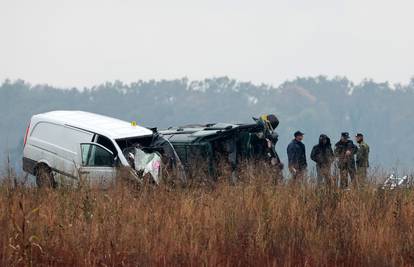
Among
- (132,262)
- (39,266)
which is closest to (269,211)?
(132,262)

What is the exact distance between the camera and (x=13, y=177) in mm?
11695

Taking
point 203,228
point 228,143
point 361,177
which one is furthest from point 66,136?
point 203,228

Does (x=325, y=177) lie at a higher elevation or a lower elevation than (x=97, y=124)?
lower

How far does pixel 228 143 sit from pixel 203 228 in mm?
9182

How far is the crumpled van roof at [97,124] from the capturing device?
19.5 meters

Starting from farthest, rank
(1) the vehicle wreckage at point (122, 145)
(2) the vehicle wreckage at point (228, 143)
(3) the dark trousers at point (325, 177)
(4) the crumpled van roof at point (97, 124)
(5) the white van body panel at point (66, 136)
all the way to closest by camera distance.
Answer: (2) the vehicle wreckage at point (228, 143) < (4) the crumpled van roof at point (97, 124) < (5) the white van body panel at point (66, 136) < (1) the vehicle wreckage at point (122, 145) < (3) the dark trousers at point (325, 177)

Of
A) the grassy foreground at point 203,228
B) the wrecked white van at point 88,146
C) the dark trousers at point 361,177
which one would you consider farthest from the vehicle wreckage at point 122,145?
the grassy foreground at point 203,228

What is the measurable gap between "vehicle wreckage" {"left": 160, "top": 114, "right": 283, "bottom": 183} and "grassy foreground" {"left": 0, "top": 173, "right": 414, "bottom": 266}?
7099mm

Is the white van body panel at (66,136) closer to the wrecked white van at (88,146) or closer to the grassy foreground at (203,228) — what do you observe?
the wrecked white van at (88,146)

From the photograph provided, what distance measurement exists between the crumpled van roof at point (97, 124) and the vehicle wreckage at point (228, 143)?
74 centimetres

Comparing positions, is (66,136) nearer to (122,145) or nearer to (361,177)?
(122,145)

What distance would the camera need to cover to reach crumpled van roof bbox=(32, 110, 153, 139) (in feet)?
63.9

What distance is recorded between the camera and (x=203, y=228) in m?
10.9

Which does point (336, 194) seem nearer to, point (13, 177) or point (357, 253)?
point (357, 253)
